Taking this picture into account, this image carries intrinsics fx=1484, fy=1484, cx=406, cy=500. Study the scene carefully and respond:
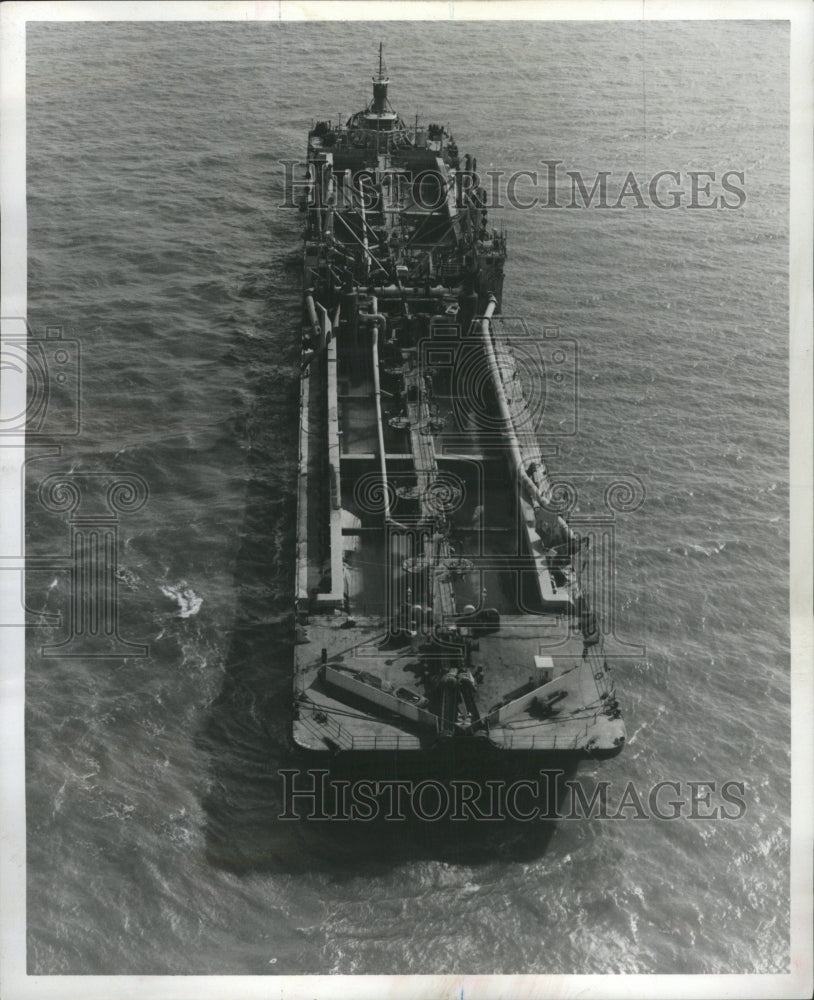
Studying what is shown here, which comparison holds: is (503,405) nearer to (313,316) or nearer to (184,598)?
(313,316)

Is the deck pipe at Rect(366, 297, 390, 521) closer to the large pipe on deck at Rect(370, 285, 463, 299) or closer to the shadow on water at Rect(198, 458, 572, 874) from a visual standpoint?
the large pipe on deck at Rect(370, 285, 463, 299)

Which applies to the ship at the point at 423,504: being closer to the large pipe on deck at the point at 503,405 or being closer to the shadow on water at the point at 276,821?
the large pipe on deck at the point at 503,405

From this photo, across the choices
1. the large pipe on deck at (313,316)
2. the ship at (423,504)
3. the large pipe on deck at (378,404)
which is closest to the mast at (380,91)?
the ship at (423,504)

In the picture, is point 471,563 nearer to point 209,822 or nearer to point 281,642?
point 281,642

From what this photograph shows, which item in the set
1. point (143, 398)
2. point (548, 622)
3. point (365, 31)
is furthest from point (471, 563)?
point (365, 31)

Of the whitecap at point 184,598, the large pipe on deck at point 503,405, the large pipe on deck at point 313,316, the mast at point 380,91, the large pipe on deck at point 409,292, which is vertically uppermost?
the mast at point 380,91
